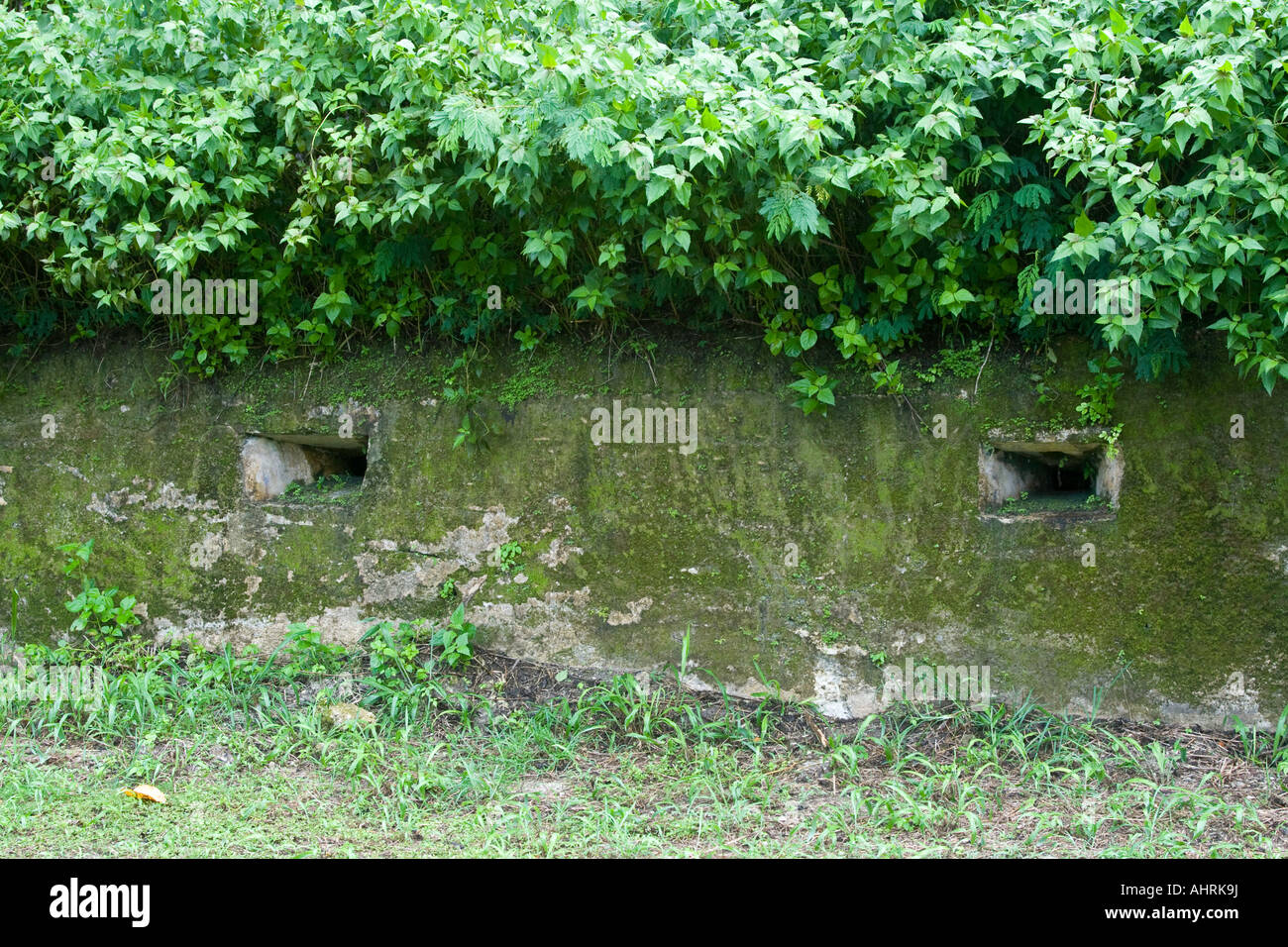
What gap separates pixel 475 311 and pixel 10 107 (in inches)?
86.4

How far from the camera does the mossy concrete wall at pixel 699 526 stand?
4098 mm

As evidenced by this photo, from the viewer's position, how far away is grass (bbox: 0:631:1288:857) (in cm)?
336

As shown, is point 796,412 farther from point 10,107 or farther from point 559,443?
point 10,107

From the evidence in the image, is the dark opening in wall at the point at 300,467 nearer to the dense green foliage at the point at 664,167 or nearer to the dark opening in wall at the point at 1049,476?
the dense green foliage at the point at 664,167

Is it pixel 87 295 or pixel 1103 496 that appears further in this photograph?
pixel 87 295

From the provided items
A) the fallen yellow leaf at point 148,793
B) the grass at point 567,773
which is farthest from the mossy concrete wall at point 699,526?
the fallen yellow leaf at point 148,793

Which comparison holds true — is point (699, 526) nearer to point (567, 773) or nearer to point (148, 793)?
point (567, 773)

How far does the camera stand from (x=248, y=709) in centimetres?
442

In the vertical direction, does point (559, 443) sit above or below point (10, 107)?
below

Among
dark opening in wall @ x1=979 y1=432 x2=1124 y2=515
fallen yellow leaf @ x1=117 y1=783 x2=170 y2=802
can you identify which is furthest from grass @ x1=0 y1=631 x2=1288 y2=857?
dark opening in wall @ x1=979 y1=432 x2=1124 y2=515

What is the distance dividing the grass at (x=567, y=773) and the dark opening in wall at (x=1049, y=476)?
0.91 m

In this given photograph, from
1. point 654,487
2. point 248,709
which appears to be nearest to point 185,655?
point 248,709

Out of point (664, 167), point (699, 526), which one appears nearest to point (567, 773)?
point (699, 526)

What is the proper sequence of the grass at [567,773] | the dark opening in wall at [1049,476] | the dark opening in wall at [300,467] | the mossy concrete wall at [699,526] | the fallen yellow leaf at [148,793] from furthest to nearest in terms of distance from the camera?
the dark opening in wall at [300,467]
the dark opening in wall at [1049,476]
the mossy concrete wall at [699,526]
the fallen yellow leaf at [148,793]
the grass at [567,773]
